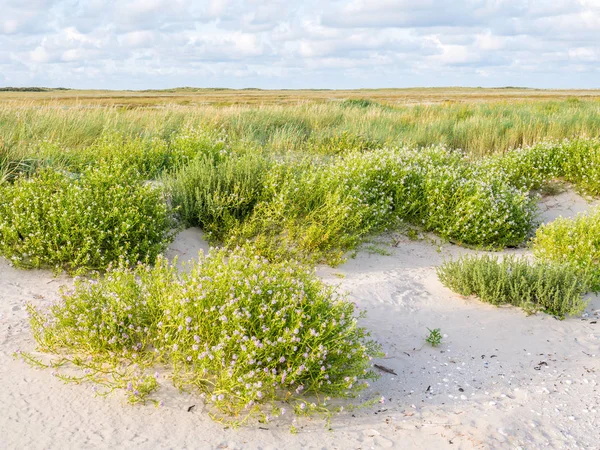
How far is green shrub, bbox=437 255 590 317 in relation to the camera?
5723mm

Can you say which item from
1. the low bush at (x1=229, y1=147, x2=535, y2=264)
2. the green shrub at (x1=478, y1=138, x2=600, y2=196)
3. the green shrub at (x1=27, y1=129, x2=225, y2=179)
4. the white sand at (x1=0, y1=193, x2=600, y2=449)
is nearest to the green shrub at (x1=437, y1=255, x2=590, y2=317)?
the white sand at (x1=0, y1=193, x2=600, y2=449)

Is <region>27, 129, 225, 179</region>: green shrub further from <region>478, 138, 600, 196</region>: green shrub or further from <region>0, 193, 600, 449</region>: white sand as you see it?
<region>478, 138, 600, 196</region>: green shrub

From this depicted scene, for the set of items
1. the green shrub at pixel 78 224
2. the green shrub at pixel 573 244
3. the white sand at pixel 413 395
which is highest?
the green shrub at pixel 78 224

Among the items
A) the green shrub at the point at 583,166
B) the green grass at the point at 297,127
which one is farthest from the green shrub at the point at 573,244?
the green grass at the point at 297,127

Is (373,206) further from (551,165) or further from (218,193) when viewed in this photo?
(551,165)

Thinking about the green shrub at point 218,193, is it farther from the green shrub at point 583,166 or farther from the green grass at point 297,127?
the green shrub at point 583,166

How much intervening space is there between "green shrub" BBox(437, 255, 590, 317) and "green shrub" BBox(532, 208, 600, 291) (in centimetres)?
54

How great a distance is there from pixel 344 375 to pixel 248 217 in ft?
11.3

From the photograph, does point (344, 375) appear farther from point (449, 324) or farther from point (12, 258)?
point (12, 258)

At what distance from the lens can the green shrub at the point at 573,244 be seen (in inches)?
264

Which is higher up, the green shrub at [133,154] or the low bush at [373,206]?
the green shrub at [133,154]

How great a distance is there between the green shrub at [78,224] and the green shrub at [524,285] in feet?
11.0

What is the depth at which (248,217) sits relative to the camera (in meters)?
7.17

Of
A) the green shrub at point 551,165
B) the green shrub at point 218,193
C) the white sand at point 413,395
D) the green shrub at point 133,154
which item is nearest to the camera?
the white sand at point 413,395
